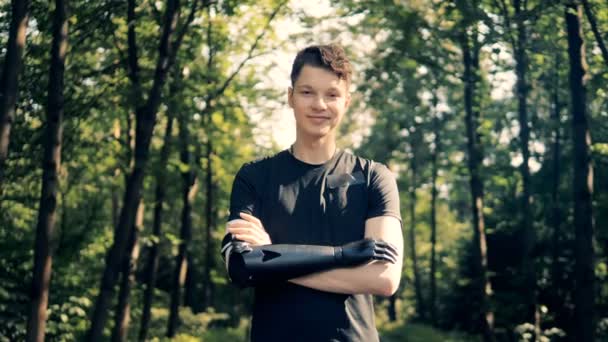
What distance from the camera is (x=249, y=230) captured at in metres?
3.38

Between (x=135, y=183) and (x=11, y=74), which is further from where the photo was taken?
(x=135, y=183)

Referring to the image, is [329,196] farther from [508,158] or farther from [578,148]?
[508,158]

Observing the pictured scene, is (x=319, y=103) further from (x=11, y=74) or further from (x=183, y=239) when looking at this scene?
(x=183, y=239)

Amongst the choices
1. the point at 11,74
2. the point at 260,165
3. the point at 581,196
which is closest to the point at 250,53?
the point at 581,196

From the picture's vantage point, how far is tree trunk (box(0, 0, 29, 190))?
27.2ft

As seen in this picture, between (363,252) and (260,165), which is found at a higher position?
(260,165)

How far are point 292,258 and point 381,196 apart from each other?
54 centimetres

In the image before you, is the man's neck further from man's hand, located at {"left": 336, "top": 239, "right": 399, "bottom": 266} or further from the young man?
man's hand, located at {"left": 336, "top": 239, "right": 399, "bottom": 266}

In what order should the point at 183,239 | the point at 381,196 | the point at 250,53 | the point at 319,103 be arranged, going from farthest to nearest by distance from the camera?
1. the point at 183,239
2. the point at 250,53
3. the point at 381,196
4. the point at 319,103

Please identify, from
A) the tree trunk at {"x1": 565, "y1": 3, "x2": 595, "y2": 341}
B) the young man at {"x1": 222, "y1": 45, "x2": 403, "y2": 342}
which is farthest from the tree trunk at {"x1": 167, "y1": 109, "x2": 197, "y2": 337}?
the young man at {"x1": 222, "y1": 45, "x2": 403, "y2": 342}

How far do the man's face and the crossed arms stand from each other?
0.49 meters

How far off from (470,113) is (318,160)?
Answer: 592 inches

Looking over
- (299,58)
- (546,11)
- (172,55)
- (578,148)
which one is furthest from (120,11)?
(299,58)

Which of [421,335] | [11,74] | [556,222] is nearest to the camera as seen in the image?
[11,74]
